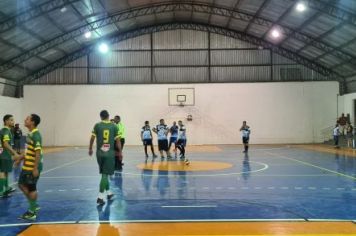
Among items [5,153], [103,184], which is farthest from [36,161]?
[5,153]

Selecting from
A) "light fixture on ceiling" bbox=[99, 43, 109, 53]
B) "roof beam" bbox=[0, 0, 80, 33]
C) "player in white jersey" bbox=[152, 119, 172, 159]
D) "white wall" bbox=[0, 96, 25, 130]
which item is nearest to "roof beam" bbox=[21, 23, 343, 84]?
"light fixture on ceiling" bbox=[99, 43, 109, 53]

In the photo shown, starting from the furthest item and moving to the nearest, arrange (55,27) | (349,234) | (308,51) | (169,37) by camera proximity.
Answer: (169,37) → (308,51) → (55,27) → (349,234)

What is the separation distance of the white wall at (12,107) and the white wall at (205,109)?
1.04 m

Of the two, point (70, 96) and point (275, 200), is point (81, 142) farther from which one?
point (275, 200)

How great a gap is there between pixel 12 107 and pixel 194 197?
101 feet

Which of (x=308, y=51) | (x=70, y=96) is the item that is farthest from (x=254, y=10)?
(x=70, y=96)

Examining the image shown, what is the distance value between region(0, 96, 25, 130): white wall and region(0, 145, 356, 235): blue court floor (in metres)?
20.3

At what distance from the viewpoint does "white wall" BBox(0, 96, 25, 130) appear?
3434cm

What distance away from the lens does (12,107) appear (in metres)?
36.9

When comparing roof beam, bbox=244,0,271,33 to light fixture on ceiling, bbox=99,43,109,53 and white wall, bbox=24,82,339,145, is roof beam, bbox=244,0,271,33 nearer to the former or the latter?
white wall, bbox=24,82,339,145

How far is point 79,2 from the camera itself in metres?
28.5

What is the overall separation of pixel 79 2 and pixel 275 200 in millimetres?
23186

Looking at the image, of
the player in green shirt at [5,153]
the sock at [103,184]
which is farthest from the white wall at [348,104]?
the player in green shirt at [5,153]

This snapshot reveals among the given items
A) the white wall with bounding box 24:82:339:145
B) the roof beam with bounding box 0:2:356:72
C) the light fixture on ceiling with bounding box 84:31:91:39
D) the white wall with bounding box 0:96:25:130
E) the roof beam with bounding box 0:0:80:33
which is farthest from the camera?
the white wall with bounding box 24:82:339:145
